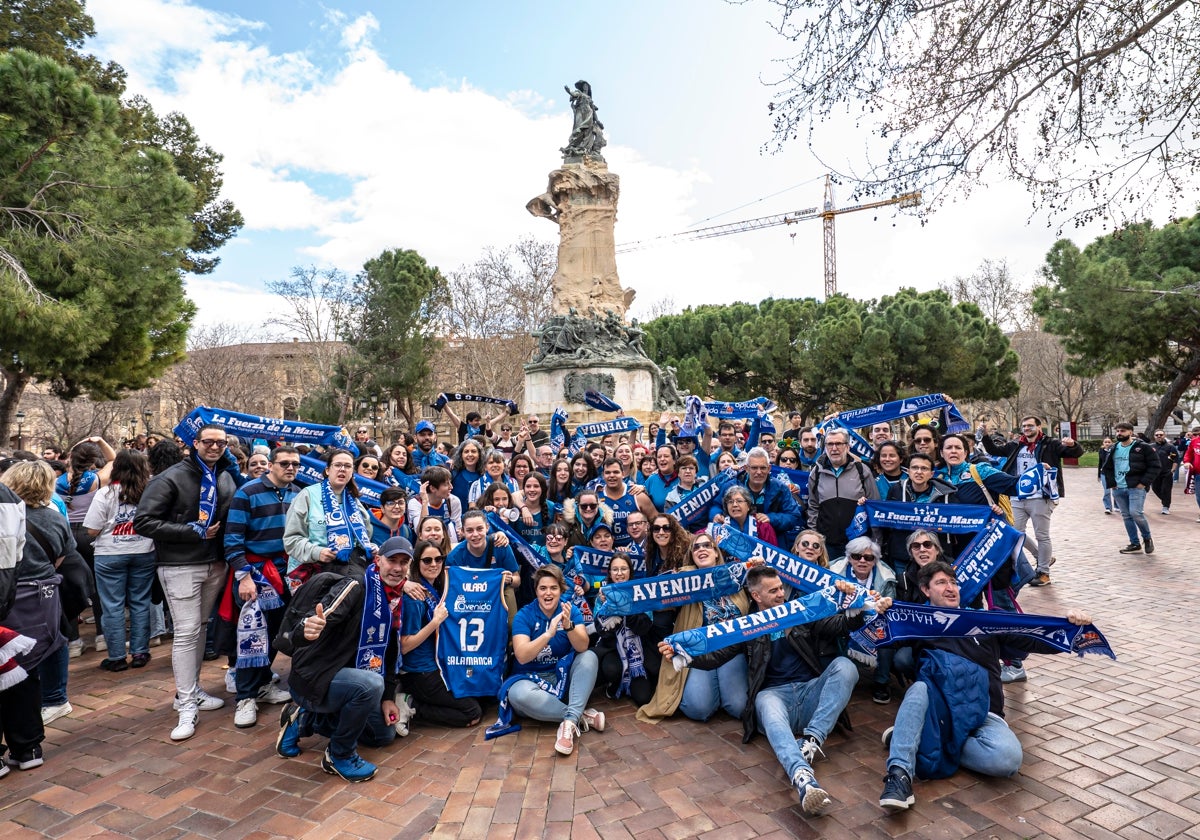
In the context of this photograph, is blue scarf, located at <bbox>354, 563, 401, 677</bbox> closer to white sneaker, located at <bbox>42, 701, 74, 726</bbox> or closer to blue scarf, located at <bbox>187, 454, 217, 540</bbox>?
blue scarf, located at <bbox>187, 454, 217, 540</bbox>

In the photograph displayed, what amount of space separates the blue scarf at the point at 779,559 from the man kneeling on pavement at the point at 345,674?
2.36 m

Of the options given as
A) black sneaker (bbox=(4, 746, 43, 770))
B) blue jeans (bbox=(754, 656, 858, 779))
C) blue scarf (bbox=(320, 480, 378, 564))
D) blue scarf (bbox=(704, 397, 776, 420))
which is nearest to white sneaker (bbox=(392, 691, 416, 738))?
blue scarf (bbox=(320, 480, 378, 564))

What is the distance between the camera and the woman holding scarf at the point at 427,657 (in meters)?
4.76

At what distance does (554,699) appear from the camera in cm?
467

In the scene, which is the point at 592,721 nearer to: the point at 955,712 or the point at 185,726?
the point at 955,712

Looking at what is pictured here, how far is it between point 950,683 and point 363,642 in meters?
3.60

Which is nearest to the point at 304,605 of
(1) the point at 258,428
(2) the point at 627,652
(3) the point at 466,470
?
(2) the point at 627,652

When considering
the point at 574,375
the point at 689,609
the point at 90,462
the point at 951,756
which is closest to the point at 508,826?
the point at 689,609

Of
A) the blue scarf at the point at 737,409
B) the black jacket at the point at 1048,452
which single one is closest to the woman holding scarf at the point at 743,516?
the black jacket at the point at 1048,452

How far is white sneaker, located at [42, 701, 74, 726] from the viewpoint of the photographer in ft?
16.2

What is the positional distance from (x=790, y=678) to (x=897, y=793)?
1.08 m

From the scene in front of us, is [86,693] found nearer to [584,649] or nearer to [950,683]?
[584,649]

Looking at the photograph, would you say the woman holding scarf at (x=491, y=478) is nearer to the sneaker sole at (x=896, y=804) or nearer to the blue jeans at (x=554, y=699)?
the blue jeans at (x=554, y=699)

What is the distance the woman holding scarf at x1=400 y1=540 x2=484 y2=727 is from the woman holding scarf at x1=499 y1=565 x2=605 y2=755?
35cm
